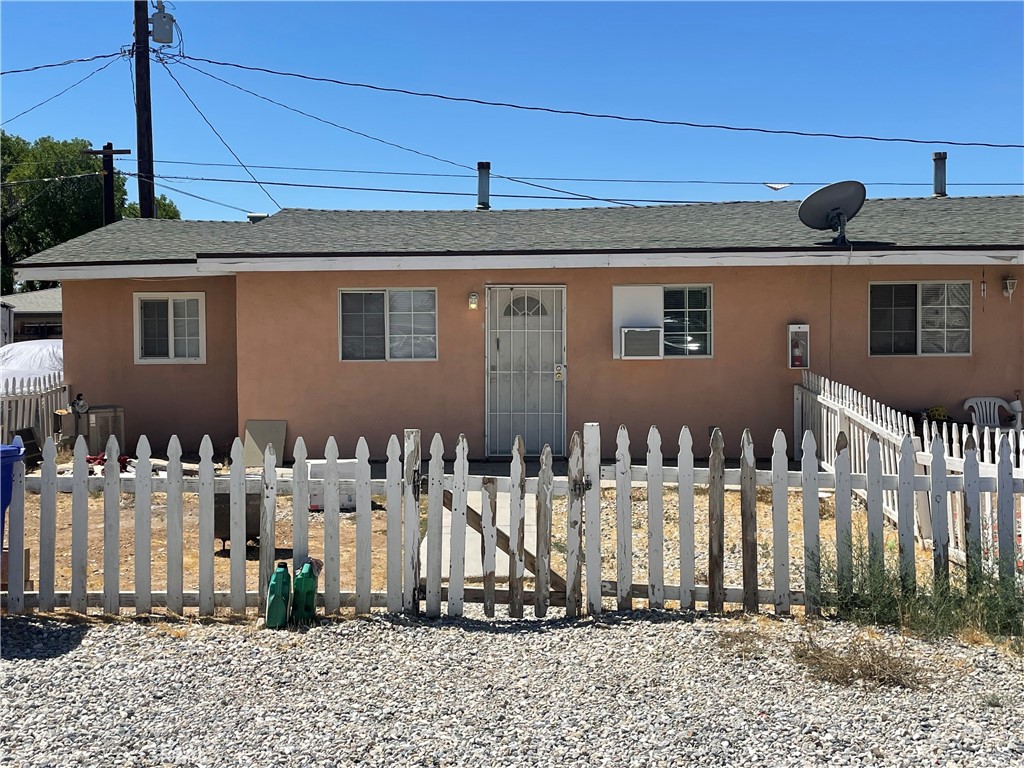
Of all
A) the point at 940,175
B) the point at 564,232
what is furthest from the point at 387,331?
the point at 940,175

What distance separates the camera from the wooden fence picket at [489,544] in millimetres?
4988

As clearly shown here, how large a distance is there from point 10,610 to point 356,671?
7.37 ft

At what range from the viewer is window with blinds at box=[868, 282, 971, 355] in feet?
37.2

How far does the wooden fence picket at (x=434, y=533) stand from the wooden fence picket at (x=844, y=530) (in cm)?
220

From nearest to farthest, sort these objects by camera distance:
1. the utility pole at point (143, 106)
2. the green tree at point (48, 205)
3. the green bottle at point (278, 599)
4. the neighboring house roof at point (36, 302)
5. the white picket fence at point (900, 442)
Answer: the green bottle at point (278, 599), the white picket fence at point (900, 442), the utility pole at point (143, 106), the neighboring house roof at point (36, 302), the green tree at point (48, 205)

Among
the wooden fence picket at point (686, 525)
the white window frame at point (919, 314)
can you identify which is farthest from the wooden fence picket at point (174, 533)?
the white window frame at point (919, 314)

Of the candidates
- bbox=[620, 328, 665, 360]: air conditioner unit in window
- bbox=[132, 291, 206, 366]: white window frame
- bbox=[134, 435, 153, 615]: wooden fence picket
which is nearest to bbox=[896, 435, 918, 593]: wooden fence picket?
bbox=[134, 435, 153, 615]: wooden fence picket

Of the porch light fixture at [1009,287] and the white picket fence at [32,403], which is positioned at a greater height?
the porch light fixture at [1009,287]

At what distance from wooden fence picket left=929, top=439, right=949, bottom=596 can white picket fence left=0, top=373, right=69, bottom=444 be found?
10.3 meters

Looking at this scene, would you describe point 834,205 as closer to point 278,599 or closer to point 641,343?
point 641,343

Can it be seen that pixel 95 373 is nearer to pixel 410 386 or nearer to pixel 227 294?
pixel 227 294

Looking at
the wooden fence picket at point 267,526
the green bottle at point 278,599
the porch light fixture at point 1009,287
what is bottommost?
the green bottle at point 278,599

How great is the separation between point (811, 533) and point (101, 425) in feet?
33.7

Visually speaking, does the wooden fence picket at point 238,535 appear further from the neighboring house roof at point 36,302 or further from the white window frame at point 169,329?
the neighboring house roof at point 36,302
